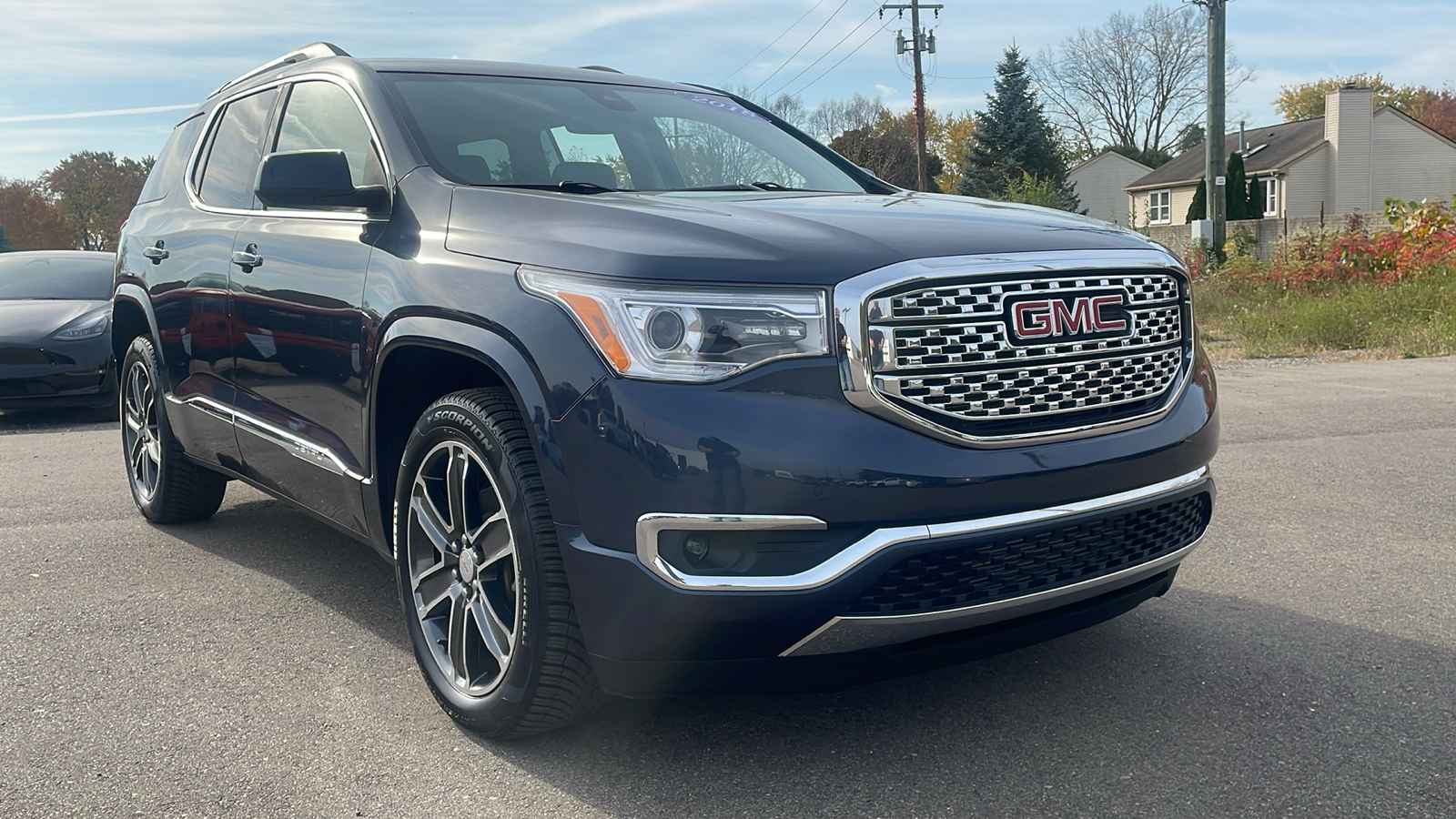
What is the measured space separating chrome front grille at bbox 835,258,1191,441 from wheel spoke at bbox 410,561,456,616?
4.25ft

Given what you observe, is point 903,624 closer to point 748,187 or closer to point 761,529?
point 761,529

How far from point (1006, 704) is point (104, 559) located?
372 cm

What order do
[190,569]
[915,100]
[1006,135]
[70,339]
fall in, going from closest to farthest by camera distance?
[190,569]
[70,339]
[915,100]
[1006,135]

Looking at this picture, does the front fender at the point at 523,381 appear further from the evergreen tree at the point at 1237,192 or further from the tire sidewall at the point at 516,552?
the evergreen tree at the point at 1237,192

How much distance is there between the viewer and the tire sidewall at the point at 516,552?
2756 mm

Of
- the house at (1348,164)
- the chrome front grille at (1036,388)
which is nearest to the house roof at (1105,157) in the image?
the house at (1348,164)

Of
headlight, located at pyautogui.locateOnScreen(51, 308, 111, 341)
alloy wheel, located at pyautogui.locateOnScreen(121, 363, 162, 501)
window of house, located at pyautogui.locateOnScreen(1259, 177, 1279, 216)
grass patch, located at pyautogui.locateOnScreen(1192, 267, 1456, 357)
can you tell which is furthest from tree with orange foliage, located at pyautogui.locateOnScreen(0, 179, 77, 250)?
alloy wheel, located at pyautogui.locateOnScreen(121, 363, 162, 501)

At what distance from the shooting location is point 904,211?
10.3 feet

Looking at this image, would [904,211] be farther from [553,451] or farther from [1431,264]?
[1431,264]

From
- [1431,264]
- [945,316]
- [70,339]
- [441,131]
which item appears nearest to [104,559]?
[441,131]

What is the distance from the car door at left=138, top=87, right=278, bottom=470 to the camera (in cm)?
436

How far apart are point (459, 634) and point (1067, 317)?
66.5 inches

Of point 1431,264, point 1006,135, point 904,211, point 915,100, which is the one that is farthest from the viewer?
point 1006,135

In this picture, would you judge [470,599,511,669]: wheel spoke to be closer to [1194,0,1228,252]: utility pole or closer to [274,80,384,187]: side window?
[274,80,384,187]: side window
